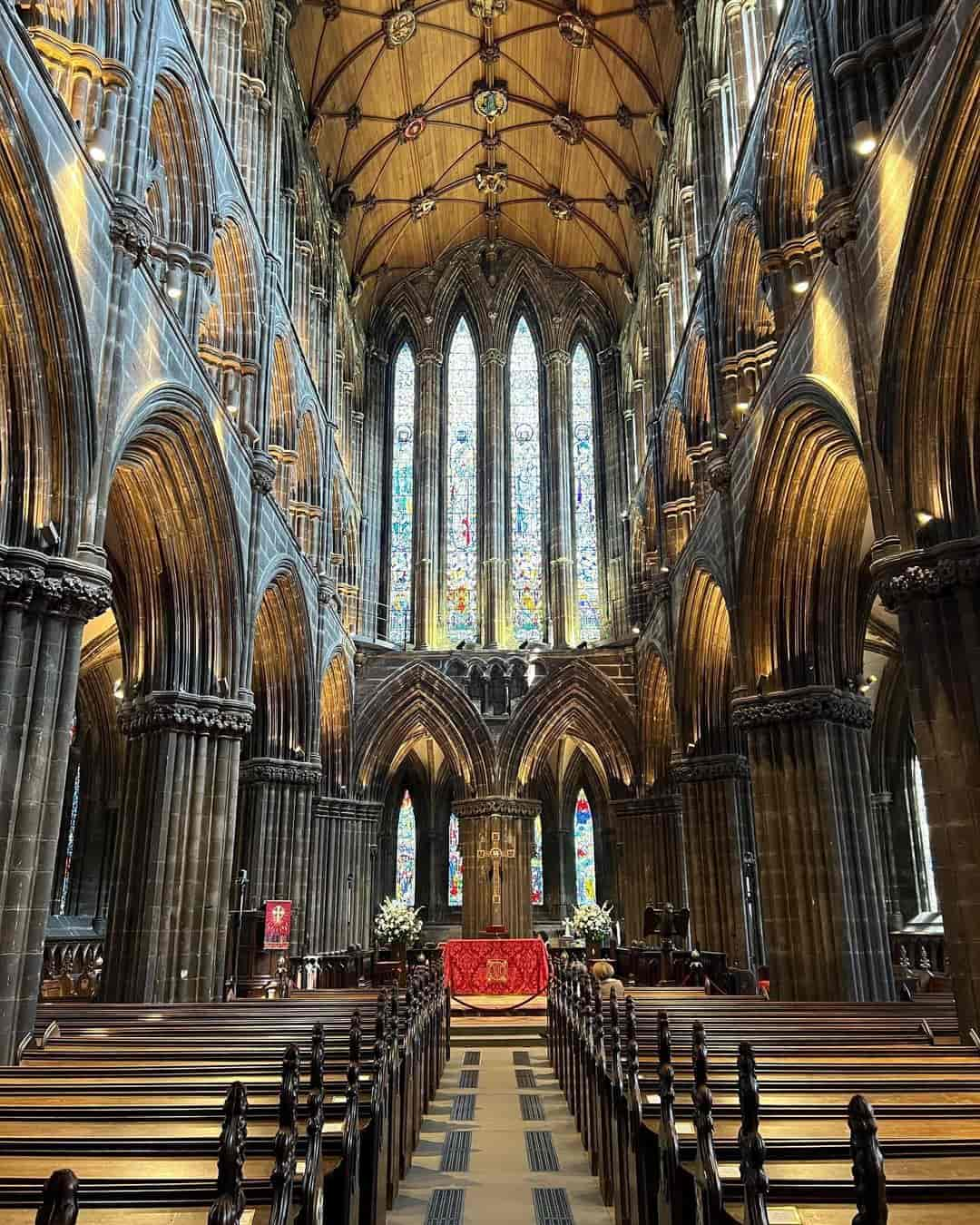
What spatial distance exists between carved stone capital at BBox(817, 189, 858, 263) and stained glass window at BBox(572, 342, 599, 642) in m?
18.3

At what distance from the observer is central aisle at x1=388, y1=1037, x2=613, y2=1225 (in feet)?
20.8

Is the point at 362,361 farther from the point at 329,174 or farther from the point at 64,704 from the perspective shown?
the point at 64,704

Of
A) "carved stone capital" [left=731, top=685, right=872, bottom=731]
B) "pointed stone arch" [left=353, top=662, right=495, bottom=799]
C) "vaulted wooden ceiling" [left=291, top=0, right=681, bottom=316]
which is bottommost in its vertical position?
"carved stone capital" [left=731, top=685, right=872, bottom=731]

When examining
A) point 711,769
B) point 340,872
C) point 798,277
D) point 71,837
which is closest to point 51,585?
point 798,277

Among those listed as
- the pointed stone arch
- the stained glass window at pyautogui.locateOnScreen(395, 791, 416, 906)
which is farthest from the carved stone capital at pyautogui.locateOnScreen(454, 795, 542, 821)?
the stained glass window at pyautogui.locateOnScreen(395, 791, 416, 906)

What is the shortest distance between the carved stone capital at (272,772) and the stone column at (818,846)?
9.68 m

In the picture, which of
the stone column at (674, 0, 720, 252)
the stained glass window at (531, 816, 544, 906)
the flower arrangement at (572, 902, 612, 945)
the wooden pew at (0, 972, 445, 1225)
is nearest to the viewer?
the wooden pew at (0, 972, 445, 1225)

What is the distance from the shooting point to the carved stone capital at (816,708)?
13609mm

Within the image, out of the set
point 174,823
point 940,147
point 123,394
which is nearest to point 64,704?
point 123,394

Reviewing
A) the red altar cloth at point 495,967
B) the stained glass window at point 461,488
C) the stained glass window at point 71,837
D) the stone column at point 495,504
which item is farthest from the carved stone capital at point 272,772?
the stained glass window at point 461,488

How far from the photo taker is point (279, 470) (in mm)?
19312

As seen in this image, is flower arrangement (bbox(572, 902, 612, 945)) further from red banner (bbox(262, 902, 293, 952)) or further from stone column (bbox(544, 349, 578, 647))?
red banner (bbox(262, 902, 293, 952))

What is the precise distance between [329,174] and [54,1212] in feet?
88.2

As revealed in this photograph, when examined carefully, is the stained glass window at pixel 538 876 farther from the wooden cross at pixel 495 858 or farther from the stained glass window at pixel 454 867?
the wooden cross at pixel 495 858
